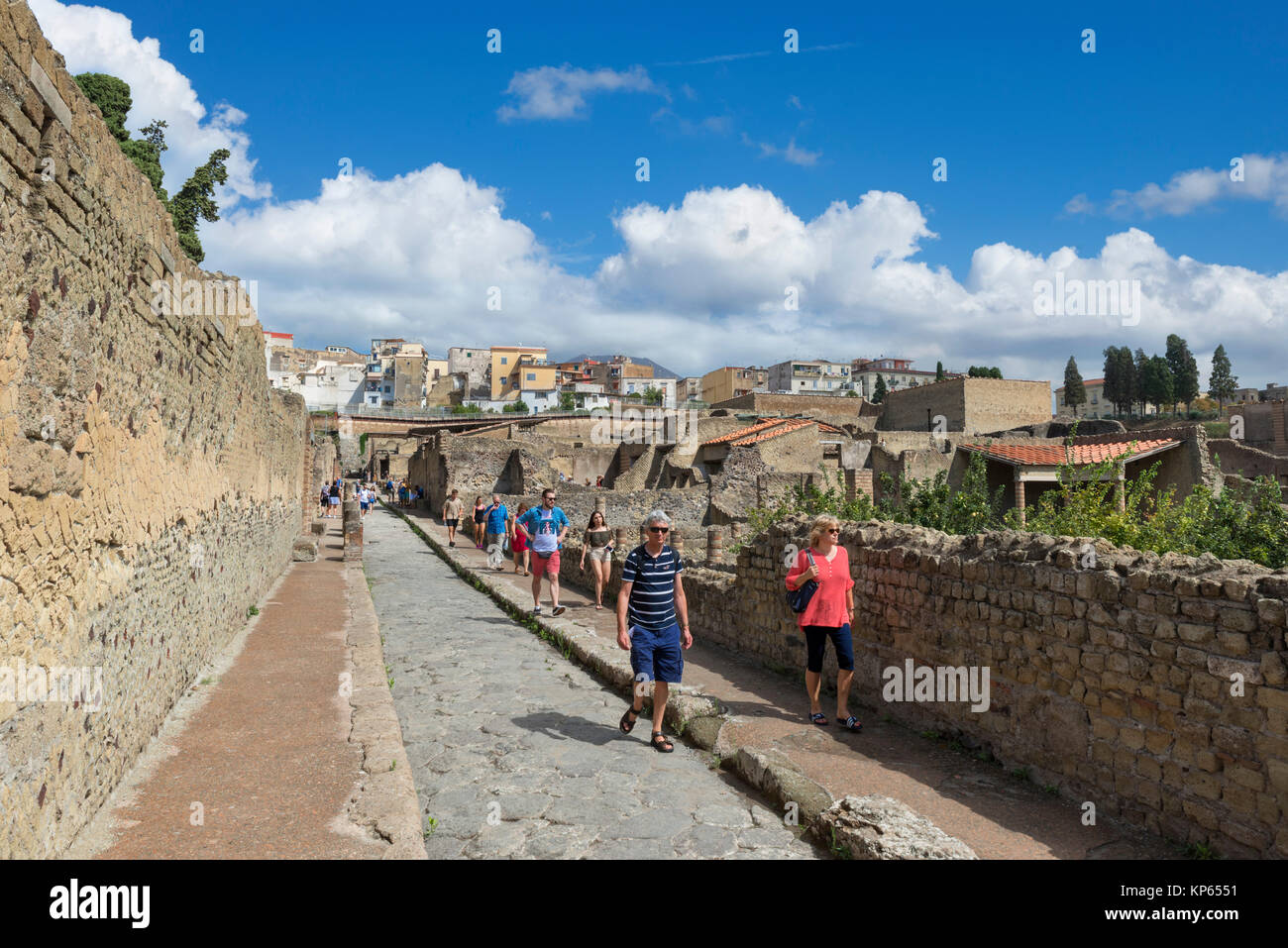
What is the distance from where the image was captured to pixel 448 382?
98.8m

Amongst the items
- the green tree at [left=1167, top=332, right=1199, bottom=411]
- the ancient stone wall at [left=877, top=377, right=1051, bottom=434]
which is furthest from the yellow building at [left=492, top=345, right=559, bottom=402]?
the green tree at [left=1167, top=332, right=1199, bottom=411]

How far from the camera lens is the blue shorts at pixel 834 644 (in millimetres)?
5715

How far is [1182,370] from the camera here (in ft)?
252

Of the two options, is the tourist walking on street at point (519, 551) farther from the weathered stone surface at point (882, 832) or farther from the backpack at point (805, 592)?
the weathered stone surface at point (882, 832)

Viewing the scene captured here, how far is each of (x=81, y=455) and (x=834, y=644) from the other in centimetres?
465

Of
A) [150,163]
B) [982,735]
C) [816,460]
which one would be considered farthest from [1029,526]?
[150,163]

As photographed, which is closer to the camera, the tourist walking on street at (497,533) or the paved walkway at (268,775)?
the paved walkway at (268,775)

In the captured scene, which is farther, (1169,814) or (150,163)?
(150,163)

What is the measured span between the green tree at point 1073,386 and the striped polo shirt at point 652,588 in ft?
283

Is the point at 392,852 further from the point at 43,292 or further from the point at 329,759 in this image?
the point at 43,292

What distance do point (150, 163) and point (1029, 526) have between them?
29.9 m

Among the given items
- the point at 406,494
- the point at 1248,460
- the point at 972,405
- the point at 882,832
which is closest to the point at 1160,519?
the point at 882,832

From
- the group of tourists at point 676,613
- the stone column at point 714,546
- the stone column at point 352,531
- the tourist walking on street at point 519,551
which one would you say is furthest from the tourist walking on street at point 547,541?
the stone column at point 352,531

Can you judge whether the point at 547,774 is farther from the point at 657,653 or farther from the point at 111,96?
the point at 111,96
